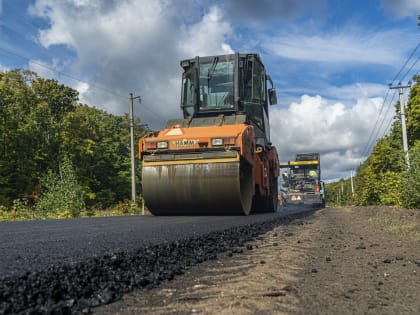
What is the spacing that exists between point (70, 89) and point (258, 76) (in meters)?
27.8

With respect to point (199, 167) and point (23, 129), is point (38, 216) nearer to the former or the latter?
point (199, 167)

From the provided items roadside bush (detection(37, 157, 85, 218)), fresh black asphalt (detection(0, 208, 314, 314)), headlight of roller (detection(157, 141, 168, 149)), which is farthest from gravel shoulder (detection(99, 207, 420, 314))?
roadside bush (detection(37, 157, 85, 218))

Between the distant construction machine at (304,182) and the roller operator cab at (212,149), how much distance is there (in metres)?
18.9

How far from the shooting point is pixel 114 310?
1739 millimetres

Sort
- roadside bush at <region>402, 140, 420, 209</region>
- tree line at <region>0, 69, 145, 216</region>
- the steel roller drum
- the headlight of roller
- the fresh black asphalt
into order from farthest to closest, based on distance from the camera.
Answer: tree line at <region>0, 69, 145, 216</region> → roadside bush at <region>402, 140, 420, 209</region> → the headlight of roller → the steel roller drum → the fresh black asphalt

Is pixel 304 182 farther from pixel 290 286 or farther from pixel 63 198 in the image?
pixel 290 286

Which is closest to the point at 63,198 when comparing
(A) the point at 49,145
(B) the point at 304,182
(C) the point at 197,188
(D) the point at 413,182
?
(C) the point at 197,188

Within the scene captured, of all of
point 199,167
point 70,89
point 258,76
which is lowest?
point 199,167

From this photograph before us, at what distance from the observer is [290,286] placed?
7.06ft

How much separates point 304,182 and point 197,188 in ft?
72.7

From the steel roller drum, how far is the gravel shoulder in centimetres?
357

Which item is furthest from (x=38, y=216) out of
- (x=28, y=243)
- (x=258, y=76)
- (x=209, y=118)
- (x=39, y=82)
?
(x=39, y=82)

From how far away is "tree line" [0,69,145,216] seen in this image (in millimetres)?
28703

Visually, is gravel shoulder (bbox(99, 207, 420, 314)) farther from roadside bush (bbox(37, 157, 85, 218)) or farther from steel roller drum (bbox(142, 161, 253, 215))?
roadside bush (bbox(37, 157, 85, 218))
